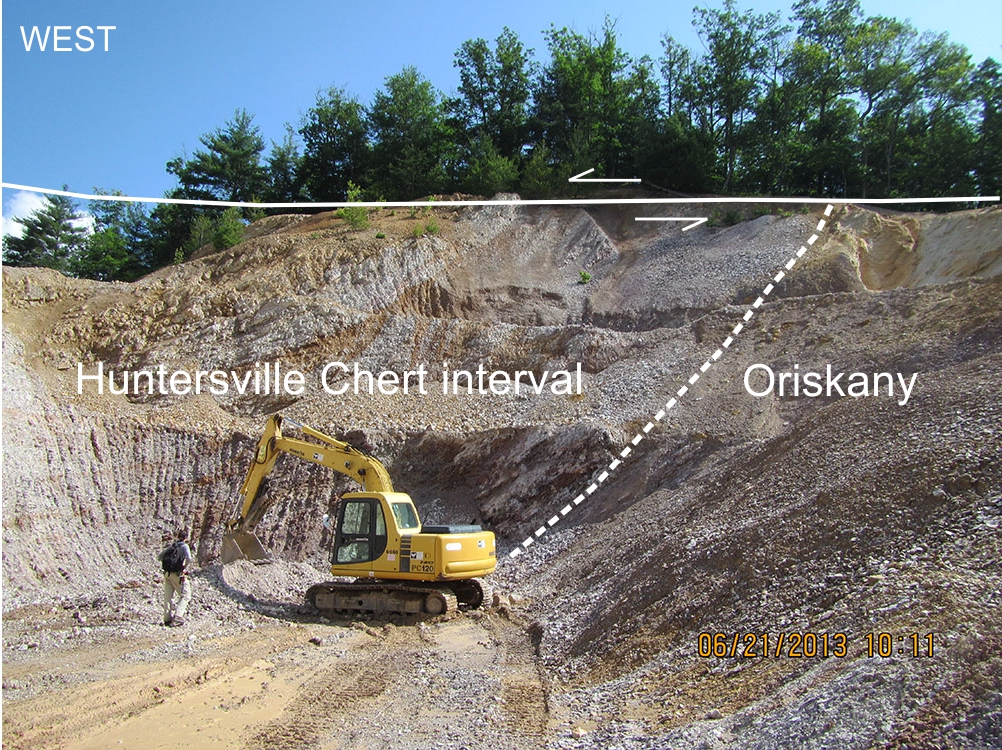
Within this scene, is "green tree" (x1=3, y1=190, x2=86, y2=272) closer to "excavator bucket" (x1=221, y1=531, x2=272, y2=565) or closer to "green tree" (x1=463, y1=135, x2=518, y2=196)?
"green tree" (x1=463, y1=135, x2=518, y2=196)

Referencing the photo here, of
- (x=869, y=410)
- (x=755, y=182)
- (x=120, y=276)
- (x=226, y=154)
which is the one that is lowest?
(x=869, y=410)

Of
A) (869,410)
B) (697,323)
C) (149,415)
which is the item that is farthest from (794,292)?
(149,415)

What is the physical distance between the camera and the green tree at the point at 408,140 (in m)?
31.8

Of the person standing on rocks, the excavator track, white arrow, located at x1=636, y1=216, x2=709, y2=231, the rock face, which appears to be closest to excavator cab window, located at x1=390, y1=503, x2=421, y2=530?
the excavator track

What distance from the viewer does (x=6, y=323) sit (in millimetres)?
19500

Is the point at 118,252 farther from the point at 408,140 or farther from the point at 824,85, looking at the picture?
the point at 824,85

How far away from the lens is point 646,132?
31.6 m

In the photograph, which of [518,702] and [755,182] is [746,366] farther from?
[755,182]

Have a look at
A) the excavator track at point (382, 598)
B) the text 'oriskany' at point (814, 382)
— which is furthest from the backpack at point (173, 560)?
the text 'oriskany' at point (814, 382)

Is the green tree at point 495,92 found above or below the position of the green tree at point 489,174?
above

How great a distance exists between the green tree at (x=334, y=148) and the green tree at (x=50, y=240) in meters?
14.3

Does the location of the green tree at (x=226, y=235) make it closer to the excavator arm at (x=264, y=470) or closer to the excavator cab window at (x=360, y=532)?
the excavator arm at (x=264, y=470)

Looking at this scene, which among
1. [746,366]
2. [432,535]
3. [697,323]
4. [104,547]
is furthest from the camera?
[697,323]

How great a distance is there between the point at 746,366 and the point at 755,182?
18309mm
